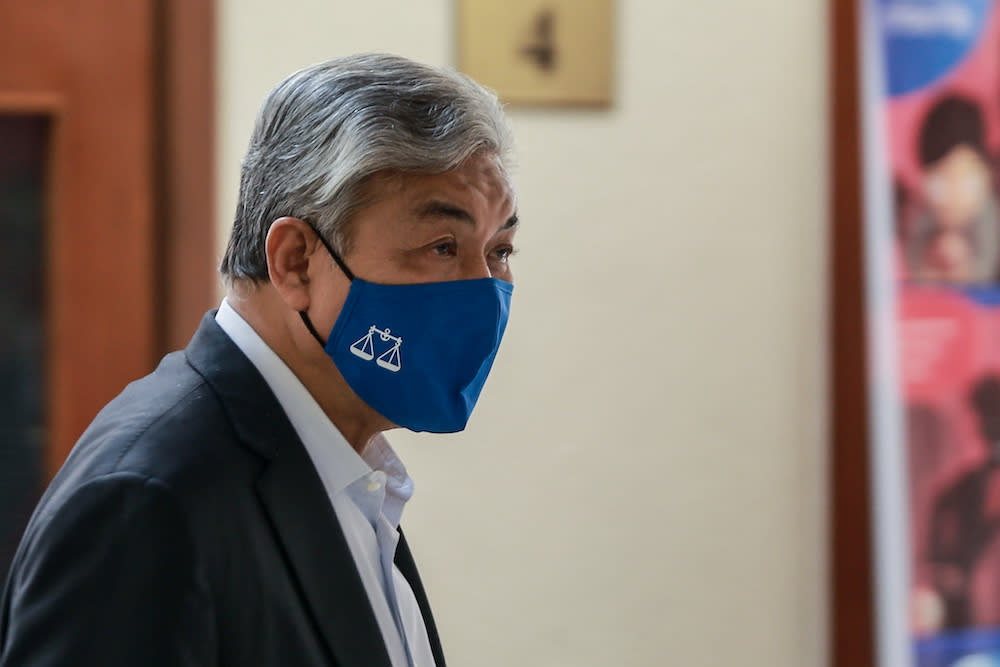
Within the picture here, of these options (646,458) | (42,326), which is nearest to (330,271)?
(42,326)

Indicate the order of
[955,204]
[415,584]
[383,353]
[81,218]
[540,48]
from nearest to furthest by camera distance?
[383,353]
[415,584]
[81,218]
[540,48]
[955,204]

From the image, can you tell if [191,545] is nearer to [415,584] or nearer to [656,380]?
[415,584]

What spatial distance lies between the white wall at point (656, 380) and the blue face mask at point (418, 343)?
0.68m

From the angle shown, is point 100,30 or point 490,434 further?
point 490,434

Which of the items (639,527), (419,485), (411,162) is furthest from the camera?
(639,527)

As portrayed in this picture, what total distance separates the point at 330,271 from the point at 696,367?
1.01m

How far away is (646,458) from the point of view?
6.04 ft

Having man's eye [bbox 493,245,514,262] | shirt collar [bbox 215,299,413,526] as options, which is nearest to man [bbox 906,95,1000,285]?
man's eye [bbox 493,245,514,262]

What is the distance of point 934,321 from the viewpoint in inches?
73.5

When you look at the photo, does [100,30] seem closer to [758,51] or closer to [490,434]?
[490,434]

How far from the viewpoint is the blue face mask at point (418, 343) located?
3.25 feet

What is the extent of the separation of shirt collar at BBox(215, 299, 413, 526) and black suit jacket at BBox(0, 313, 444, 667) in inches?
1.1

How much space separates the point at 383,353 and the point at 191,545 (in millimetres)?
282

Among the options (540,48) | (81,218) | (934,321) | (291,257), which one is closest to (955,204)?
(934,321)
